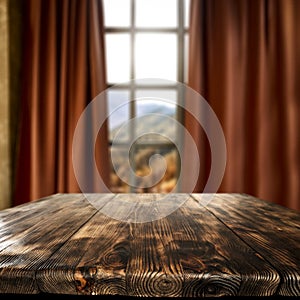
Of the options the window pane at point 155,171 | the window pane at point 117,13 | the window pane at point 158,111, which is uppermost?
the window pane at point 117,13

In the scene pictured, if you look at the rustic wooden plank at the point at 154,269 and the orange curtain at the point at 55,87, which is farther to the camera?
the orange curtain at the point at 55,87

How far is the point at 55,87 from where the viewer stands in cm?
248

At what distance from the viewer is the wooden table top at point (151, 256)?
519 millimetres

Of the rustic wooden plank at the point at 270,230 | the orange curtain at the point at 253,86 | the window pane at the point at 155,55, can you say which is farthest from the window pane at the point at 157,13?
the rustic wooden plank at the point at 270,230

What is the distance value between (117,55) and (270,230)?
2.25m

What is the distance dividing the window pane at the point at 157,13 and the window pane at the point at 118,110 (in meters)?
0.57

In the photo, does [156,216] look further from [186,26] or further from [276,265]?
[186,26]

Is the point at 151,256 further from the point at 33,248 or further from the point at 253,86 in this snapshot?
the point at 253,86

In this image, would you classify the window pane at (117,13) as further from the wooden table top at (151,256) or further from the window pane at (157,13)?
the wooden table top at (151,256)

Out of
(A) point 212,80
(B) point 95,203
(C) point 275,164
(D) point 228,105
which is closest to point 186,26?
(A) point 212,80

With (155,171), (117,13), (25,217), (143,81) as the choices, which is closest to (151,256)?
(25,217)

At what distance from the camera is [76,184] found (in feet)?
7.86

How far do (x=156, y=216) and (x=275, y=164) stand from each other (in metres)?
1.67

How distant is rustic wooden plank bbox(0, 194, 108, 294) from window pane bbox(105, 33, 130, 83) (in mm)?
1921
